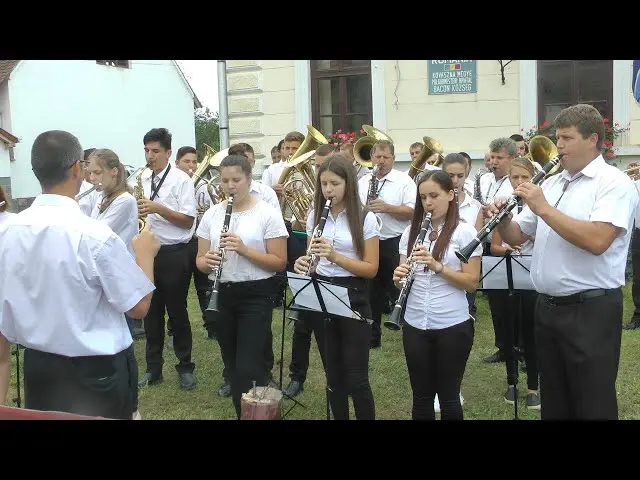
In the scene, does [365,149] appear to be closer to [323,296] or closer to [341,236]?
[341,236]

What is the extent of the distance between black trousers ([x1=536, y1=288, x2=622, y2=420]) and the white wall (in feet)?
59.1

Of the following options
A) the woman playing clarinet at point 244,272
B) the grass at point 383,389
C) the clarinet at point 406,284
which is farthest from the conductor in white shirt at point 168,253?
the clarinet at point 406,284

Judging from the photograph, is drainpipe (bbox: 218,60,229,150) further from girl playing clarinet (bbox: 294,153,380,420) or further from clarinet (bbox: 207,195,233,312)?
girl playing clarinet (bbox: 294,153,380,420)

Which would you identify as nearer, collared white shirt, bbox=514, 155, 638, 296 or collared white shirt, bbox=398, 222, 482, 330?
collared white shirt, bbox=514, 155, 638, 296

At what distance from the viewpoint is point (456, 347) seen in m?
3.85

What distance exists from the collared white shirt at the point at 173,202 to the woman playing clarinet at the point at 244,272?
1188 millimetres

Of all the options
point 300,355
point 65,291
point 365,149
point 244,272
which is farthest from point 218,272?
point 365,149

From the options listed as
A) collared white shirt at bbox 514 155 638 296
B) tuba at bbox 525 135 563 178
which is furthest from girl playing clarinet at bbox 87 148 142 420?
tuba at bbox 525 135 563 178

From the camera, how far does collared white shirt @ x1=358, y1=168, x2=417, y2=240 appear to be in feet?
22.6

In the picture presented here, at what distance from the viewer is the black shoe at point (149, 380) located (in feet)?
19.2

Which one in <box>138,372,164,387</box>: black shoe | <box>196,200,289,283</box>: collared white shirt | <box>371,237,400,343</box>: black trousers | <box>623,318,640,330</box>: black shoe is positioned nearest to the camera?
<box>196,200,289,283</box>: collared white shirt

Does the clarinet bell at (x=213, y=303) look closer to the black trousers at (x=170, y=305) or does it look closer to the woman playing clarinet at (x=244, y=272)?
the woman playing clarinet at (x=244, y=272)
